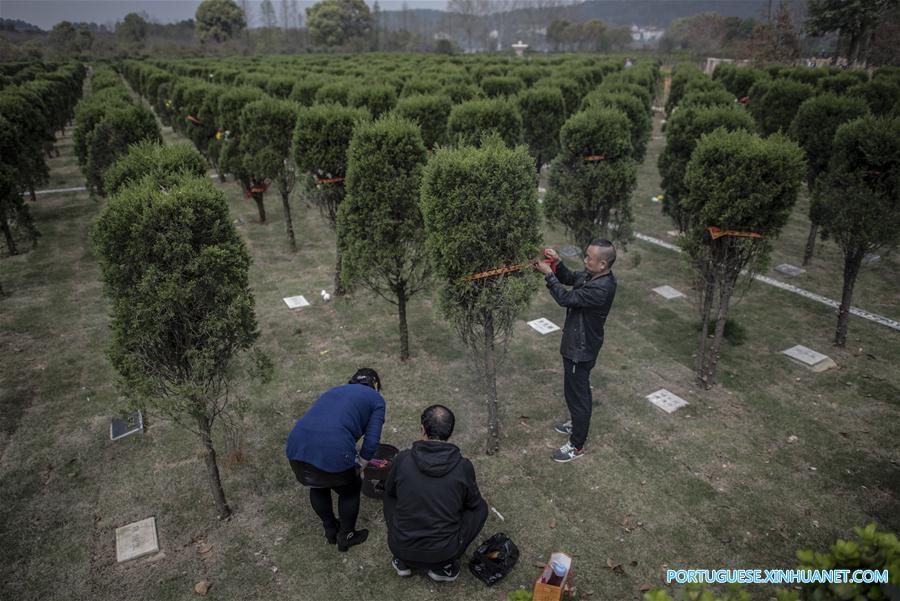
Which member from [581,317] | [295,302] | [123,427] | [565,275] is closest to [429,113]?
[295,302]

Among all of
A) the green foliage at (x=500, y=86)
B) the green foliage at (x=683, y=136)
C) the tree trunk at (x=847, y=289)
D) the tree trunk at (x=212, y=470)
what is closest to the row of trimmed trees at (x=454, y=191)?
the green foliage at (x=683, y=136)

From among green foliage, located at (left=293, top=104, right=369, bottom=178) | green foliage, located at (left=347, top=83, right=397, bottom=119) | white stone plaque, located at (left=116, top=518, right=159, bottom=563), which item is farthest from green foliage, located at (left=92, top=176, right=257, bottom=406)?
green foliage, located at (left=347, top=83, right=397, bottom=119)

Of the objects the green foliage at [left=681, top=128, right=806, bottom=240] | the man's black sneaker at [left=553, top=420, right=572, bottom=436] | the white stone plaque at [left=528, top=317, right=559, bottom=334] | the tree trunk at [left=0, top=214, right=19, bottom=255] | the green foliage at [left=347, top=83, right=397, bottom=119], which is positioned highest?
the green foliage at [left=347, top=83, right=397, bottom=119]

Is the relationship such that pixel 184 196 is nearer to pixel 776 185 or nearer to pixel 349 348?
pixel 349 348

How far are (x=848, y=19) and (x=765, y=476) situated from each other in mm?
45242

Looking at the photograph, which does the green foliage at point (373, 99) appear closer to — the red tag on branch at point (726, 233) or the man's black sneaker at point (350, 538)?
the red tag on branch at point (726, 233)

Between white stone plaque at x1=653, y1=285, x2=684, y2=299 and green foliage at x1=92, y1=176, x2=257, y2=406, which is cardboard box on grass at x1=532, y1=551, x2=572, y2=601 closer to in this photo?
green foliage at x1=92, y1=176, x2=257, y2=406

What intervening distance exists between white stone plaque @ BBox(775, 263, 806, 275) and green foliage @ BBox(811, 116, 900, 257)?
3.79m

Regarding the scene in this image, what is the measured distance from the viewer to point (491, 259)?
19.3 ft

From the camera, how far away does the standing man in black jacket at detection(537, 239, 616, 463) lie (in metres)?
5.91

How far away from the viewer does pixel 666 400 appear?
7867 millimetres

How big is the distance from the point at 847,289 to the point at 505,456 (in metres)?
6.79

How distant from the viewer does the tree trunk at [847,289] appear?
8672mm

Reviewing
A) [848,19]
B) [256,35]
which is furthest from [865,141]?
[256,35]
